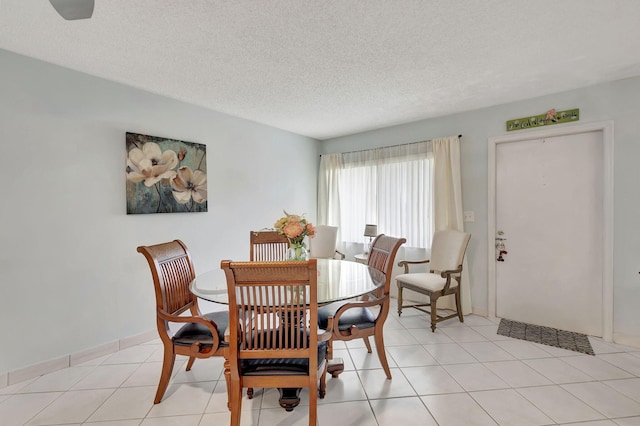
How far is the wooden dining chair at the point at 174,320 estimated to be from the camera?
6.11 feet

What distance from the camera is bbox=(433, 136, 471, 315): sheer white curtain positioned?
3.68 m

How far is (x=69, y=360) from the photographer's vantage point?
2512mm

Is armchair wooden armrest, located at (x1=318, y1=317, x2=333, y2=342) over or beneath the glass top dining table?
beneath

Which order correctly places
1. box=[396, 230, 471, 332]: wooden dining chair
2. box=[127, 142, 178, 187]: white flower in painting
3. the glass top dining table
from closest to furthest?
the glass top dining table → box=[127, 142, 178, 187]: white flower in painting → box=[396, 230, 471, 332]: wooden dining chair

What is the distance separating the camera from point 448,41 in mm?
2104

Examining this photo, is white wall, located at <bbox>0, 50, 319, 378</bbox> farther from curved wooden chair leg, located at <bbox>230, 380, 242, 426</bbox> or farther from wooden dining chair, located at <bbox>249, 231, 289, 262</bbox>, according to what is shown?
curved wooden chair leg, located at <bbox>230, 380, 242, 426</bbox>

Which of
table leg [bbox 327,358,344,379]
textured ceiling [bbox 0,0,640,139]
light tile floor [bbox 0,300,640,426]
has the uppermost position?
textured ceiling [bbox 0,0,640,139]

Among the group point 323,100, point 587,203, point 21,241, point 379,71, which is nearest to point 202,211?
point 21,241

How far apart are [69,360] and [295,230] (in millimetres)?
2249

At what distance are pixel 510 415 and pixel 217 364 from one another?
219 centimetres

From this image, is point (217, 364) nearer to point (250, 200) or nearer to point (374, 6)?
point (250, 200)

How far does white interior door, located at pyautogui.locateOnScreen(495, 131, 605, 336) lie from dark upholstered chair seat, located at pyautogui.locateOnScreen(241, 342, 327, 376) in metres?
2.96

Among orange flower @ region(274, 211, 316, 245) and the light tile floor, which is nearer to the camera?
the light tile floor

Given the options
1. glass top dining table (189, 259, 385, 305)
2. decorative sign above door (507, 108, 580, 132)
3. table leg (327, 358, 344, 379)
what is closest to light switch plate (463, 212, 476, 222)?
decorative sign above door (507, 108, 580, 132)
